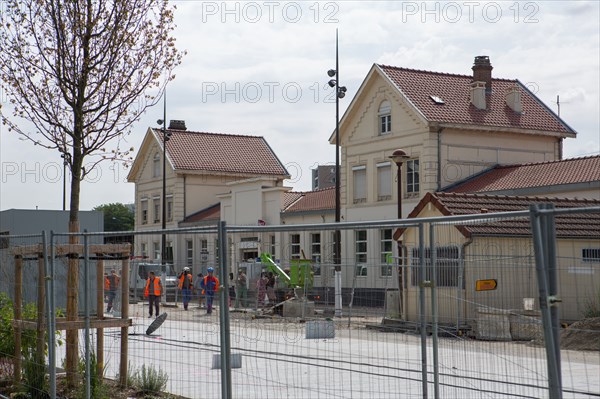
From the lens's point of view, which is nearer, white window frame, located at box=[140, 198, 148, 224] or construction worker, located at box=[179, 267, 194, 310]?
construction worker, located at box=[179, 267, 194, 310]

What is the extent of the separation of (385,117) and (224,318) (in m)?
39.9

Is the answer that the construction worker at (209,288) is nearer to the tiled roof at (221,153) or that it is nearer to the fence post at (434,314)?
the fence post at (434,314)

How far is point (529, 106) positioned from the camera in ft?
161

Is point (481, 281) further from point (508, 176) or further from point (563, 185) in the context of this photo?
point (508, 176)

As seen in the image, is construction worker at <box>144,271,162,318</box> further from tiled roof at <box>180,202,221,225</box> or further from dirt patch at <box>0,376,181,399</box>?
tiled roof at <box>180,202,221,225</box>

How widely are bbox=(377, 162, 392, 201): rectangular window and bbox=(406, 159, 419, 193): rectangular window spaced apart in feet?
4.14

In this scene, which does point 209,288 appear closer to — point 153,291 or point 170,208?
point 153,291

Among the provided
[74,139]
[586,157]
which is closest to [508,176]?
[586,157]

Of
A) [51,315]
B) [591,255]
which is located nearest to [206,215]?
[51,315]

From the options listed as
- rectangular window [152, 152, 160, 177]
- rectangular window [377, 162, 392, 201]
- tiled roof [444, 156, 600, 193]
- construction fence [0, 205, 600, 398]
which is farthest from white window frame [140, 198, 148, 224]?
construction fence [0, 205, 600, 398]

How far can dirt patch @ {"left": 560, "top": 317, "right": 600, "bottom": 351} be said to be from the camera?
5.44m

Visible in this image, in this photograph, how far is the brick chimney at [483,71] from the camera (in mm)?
49031

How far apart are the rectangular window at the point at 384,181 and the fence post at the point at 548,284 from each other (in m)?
40.8

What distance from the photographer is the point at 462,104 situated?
46.8 meters
